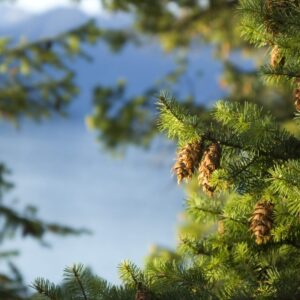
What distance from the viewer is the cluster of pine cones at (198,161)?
2.10 m

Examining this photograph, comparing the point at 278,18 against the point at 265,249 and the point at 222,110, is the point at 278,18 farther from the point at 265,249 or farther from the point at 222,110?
the point at 265,249

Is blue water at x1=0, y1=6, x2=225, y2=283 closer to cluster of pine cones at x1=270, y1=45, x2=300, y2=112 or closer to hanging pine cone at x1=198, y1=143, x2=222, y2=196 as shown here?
cluster of pine cones at x1=270, y1=45, x2=300, y2=112

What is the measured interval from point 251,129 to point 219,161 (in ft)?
0.47

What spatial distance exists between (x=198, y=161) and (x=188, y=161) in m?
0.04

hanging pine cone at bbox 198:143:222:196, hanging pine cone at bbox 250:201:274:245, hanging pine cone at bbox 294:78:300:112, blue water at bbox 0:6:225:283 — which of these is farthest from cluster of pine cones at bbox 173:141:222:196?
blue water at bbox 0:6:225:283

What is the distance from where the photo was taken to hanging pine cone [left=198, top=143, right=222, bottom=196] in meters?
2.10

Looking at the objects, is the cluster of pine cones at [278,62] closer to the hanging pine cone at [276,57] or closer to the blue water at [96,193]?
the hanging pine cone at [276,57]

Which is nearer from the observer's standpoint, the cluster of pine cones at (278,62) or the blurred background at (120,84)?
the cluster of pine cones at (278,62)

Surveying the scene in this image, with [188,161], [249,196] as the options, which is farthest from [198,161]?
[249,196]

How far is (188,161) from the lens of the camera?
211 cm

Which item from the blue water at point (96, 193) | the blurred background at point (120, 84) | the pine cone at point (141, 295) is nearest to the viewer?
the pine cone at point (141, 295)

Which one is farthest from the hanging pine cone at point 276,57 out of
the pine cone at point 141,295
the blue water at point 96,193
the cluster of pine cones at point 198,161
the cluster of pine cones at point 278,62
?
the blue water at point 96,193

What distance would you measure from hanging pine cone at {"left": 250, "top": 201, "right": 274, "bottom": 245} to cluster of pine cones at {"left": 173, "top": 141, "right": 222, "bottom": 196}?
6.2 inches

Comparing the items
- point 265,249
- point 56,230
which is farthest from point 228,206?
point 56,230
